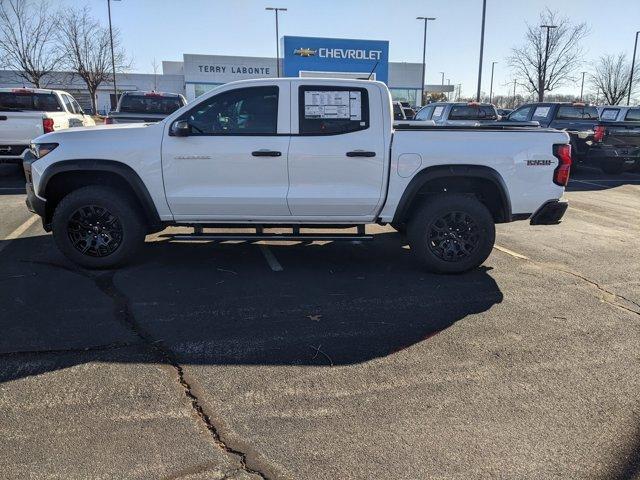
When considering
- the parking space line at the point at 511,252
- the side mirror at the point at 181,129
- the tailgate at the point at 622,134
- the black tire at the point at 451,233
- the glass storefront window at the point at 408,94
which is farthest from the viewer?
the glass storefront window at the point at 408,94

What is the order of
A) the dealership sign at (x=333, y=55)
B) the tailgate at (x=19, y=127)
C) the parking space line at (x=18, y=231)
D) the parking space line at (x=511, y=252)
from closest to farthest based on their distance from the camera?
the parking space line at (x=511, y=252), the parking space line at (x=18, y=231), the tailgate at (x=19, y=127), the dealership sign at (x=333, y=55)

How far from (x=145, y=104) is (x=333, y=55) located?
29925mm

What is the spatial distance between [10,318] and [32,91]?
9876 mm

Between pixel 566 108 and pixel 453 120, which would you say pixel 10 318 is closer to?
pixel 453 120

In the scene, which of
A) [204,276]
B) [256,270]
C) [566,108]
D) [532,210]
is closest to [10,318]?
[204,276]

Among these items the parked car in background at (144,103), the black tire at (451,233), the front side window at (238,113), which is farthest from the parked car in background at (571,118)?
the front side window at (238,113)

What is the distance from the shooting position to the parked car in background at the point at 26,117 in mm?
11195

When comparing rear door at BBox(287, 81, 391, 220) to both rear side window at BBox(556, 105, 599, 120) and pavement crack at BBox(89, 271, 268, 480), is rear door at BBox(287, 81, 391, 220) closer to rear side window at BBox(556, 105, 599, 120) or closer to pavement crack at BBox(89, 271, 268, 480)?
pavement crack at BBox(89, 271, 268, 480)

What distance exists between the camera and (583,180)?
14344 mm

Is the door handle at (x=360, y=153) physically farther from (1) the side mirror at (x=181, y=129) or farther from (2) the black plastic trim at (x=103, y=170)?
(2) the black plastic trim at (x=103, y=170)

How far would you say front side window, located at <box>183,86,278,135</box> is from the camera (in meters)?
5.55

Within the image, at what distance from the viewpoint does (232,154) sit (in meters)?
5.49

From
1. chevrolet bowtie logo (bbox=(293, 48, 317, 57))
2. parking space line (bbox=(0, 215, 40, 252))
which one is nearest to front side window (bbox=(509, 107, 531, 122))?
parking space line (bbox=(0, 215, 40, 252))

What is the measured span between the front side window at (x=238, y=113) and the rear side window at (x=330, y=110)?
30 cm
